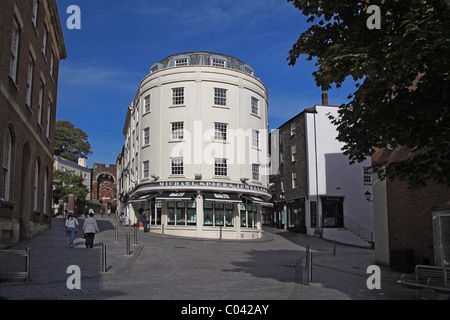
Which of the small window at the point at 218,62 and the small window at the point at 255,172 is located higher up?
the small window at the point at 218,62

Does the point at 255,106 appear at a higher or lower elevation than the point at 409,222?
higher

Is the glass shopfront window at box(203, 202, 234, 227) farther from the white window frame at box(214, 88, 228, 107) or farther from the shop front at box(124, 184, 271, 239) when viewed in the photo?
the white window frame at box(214, 88, 228, 107)

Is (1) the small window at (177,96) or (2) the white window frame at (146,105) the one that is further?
(2) the white window frame at (146,105)

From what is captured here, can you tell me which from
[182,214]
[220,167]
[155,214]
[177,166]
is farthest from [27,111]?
[220,167]

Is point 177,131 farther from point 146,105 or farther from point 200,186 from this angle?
point 200,186

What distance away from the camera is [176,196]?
2983 centimetres

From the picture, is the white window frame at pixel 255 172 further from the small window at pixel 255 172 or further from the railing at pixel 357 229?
the railing at pixel 357 229

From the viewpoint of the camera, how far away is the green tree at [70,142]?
73312 mm

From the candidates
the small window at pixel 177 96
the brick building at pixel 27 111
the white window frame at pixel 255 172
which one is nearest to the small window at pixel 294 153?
the white window frame at pixel 255 172

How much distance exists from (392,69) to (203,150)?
24.0 metres

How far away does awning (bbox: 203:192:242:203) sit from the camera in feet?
97.9

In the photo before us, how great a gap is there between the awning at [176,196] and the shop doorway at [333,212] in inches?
512

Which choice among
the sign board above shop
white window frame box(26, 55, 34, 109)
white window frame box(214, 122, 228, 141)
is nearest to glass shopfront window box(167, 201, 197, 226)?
the sign board above shop
